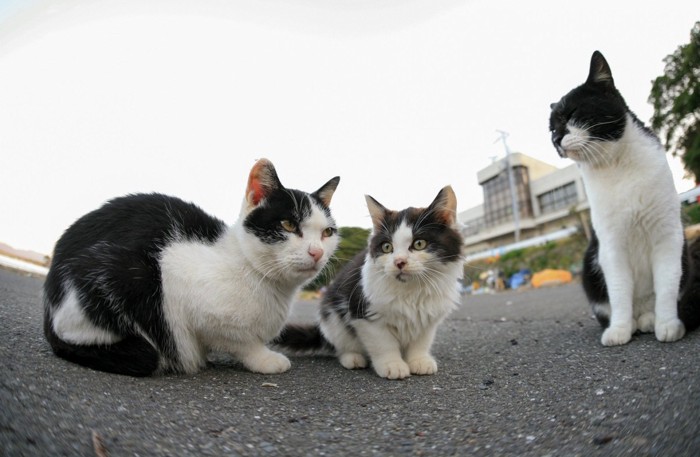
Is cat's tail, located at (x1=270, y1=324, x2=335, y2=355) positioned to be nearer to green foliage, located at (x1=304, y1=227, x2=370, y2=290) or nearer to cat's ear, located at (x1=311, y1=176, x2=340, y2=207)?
green foliage, located at (x1=304, y1=227, x2=370, y2=290)

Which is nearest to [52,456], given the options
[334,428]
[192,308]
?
[334,428]

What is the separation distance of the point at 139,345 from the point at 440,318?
1.65m

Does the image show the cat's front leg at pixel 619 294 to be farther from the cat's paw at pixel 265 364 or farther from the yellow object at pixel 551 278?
the yellow object at pixel 551 278

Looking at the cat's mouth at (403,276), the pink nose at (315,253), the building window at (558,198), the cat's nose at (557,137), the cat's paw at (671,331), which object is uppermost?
the building window at (558,198)

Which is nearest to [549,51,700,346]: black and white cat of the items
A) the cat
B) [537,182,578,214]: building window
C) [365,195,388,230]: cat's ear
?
the cat

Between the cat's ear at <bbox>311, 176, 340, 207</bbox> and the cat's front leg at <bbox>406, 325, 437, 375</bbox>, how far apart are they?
3.33ft

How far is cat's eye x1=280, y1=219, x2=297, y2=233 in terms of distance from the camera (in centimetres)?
226

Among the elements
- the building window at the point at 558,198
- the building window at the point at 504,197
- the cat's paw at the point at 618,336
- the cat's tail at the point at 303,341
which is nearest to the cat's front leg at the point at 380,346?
the cat's tail at the point at 303,341

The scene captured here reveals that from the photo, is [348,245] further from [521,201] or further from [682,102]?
[521,201]

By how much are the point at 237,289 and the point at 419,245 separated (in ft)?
3.49

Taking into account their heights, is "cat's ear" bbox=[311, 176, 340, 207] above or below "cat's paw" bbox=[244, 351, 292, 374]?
above

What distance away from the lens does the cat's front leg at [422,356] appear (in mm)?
2467

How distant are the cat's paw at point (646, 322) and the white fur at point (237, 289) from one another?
2.04 metres

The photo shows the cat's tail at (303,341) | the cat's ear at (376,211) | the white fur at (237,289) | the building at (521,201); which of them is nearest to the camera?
the white fur at (237,289)
